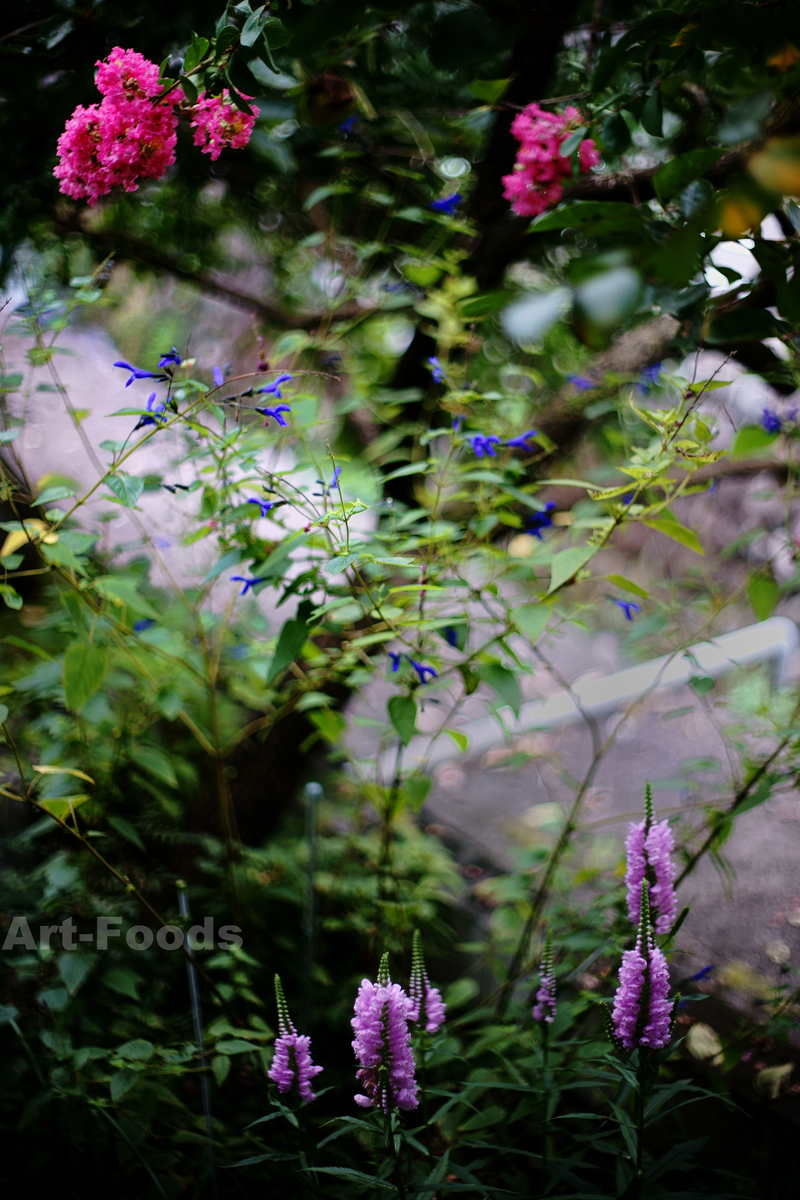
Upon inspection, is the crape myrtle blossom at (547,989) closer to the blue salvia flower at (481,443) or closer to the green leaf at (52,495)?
the blue salvia flower at (481,443)

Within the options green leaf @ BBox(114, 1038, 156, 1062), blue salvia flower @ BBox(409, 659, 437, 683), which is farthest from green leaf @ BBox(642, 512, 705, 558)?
green leaf @ BBox(114, 1038, 156, 1062)

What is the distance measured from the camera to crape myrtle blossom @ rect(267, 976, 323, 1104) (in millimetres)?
591

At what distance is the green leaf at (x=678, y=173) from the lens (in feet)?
1.83

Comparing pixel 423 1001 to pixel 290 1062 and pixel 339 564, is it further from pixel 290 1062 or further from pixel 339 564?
pixel 339 564

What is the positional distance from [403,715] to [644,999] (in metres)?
0.38

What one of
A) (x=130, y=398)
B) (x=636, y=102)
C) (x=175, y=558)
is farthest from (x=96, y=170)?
(x=130, y=398)

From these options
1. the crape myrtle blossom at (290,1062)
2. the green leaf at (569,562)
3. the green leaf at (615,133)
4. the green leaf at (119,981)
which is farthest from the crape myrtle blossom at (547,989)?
the green leaf at (615,133)

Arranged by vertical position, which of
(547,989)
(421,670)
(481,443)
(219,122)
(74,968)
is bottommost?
(547,989)

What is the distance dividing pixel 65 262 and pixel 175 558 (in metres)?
0.69

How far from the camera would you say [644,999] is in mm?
563

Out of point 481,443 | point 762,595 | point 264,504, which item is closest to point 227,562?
point 264,504

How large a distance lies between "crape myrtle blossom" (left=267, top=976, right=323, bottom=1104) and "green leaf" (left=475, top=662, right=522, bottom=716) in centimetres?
39

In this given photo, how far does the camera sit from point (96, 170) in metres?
0.66

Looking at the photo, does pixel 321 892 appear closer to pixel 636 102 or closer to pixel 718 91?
pixel 636 102
